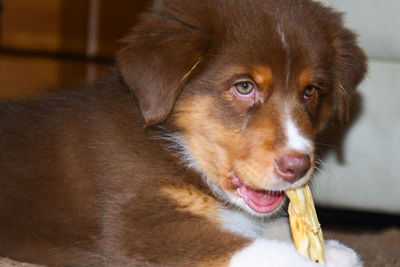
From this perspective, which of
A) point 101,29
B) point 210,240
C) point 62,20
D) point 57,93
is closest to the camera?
point 210,240

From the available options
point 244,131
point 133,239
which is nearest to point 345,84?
point 244,131

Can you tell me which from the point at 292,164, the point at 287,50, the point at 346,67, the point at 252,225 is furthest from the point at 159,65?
the point at 346,67

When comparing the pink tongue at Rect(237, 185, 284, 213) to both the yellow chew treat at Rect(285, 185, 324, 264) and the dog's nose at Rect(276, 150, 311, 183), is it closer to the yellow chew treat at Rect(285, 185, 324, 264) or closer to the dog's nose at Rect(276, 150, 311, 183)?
the yellow chew treat at Rect(285, 185, 324, 264)

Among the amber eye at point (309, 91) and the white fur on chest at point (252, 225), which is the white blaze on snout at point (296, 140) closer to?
the amber eye at point (309, 91)

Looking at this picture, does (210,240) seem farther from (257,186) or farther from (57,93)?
(57,93)

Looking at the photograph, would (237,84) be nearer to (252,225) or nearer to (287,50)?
(287,50)

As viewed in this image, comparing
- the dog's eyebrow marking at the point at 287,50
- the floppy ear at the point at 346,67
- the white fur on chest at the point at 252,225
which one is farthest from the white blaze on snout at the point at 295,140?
the floppy ear at the point at 346,67
